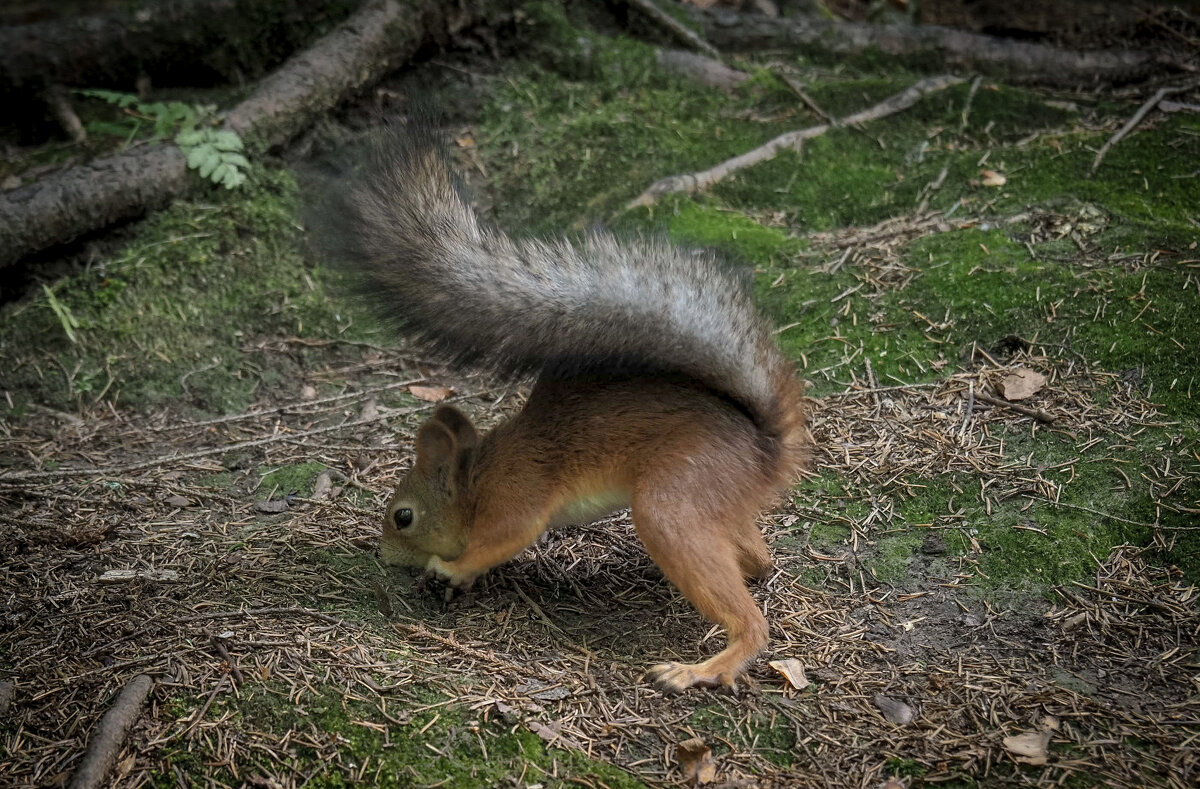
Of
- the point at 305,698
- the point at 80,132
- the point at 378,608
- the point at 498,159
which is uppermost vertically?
the point at 80,132

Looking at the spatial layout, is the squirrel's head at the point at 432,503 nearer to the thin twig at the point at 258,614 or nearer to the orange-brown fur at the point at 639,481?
the orange-brown fur at the point at 639,481

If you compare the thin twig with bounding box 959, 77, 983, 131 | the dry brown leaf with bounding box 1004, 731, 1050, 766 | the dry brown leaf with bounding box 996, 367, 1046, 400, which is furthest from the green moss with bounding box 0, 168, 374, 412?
the thin twig with bounding box 959, 77, 983, 131

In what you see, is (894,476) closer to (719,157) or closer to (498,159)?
(719,157)

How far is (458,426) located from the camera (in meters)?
3.57

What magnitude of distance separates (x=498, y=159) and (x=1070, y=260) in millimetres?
3212

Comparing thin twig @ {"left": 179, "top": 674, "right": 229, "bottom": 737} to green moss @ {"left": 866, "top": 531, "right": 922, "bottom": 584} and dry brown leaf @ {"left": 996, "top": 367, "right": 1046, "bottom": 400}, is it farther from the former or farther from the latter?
dry brown leaf @ {"left": 996, "top": 367, "right": 1046, "bottom": 400}

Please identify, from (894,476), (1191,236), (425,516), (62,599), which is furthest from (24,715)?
Answer: (1191,236)

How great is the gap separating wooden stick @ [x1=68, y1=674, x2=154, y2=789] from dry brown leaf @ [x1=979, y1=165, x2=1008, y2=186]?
14.8 feet

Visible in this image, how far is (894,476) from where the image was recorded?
12.2ft

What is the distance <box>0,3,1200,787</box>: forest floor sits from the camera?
259cm

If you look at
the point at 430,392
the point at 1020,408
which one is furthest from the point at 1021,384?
the point at 430,392

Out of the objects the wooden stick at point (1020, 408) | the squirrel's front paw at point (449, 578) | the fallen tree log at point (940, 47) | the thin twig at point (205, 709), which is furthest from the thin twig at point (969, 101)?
A: the thin twig at point (205, 709)

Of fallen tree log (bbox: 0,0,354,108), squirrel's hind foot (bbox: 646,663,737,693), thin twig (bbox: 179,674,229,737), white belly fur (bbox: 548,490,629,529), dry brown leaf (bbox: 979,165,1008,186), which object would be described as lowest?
squirrel's hind foot (bbox: 646,663,737,693)

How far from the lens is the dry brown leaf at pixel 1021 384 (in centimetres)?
386
